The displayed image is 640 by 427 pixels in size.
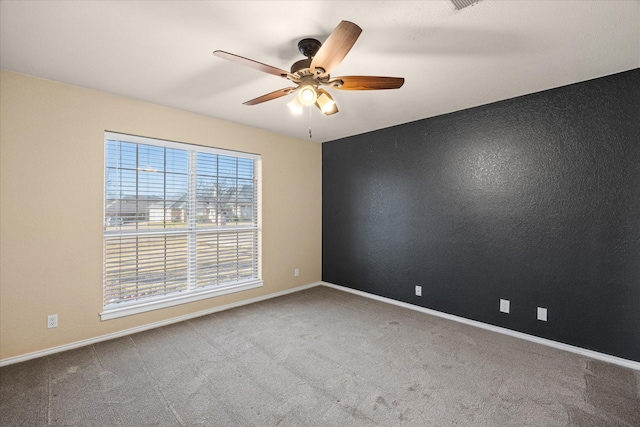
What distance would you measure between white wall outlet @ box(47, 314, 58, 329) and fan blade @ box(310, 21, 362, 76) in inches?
124

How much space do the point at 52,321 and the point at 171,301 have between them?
103 centimetres

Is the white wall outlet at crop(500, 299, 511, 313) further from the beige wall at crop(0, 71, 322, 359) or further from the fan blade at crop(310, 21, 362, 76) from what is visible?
the beige wall at crop(0, 71, 322, 359)

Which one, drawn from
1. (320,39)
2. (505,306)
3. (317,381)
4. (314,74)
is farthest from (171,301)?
A: (505,306)

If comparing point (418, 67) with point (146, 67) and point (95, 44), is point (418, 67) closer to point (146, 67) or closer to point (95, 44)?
point (146, 67)

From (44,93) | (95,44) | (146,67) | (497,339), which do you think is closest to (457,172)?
(497,339)

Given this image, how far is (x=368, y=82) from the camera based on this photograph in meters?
2.05

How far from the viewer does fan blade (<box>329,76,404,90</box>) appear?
199 centimetres

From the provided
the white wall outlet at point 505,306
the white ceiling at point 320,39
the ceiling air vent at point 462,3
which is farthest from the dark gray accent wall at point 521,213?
the ceiling air vent at point 462,3

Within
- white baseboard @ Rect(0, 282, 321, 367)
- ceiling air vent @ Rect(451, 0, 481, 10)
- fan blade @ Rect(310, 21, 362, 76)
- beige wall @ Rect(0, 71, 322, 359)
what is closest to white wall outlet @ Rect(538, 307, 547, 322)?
ceiling air vent @ Rect(451, 0, 481, 10)

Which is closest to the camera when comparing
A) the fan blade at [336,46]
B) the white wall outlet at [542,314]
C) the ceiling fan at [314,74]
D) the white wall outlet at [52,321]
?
the fan blade at [336,46]

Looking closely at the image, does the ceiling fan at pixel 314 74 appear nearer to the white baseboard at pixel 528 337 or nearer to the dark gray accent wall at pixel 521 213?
the dark gray accent wall at pixel 521 213

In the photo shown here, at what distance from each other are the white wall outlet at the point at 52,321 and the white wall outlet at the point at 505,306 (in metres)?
4.43

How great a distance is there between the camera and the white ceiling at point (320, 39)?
175cm

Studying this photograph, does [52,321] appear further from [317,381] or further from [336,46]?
[336,46]
